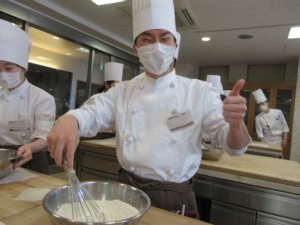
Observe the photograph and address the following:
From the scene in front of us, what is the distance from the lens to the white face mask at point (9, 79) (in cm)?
129

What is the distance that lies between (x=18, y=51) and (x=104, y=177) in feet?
4.32

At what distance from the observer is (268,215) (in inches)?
51.6

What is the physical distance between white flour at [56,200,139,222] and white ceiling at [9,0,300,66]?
96.1 inches

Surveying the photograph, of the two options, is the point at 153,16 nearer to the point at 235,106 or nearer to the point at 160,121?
the point at 160,121

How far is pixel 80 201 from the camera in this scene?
25.8 inches

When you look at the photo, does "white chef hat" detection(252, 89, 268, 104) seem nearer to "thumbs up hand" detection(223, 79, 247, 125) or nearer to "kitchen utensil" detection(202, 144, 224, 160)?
"kitchen utensil" detection(202, 144, 224, 160)

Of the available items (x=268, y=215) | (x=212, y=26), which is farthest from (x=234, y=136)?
(x=212, y=26)

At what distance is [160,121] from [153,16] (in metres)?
0.49

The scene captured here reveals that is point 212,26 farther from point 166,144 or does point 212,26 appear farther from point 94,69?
point 166,144

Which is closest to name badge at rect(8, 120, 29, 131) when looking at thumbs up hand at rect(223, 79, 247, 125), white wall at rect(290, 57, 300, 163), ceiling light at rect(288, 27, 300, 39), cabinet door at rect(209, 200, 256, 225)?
thumbs up hand at rect(223, 79, 247, 125)

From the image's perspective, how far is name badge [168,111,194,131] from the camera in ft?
3.01

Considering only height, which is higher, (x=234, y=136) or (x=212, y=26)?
(x=212, y=26)

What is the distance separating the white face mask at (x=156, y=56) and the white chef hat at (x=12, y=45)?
0.86m

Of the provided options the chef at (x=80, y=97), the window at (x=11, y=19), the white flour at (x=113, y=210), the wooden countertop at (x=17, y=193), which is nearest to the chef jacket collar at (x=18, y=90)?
the wooden countertop at (x=17, y=193)
